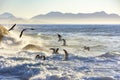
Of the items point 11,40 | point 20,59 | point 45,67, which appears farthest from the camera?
point 11,40

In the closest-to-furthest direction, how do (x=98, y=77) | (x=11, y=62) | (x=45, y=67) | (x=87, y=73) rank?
(x=98, y=77), (x=87, y=73), (x=45, y=67), (x=11, y=62)

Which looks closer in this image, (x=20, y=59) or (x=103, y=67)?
(x=103, y=67)

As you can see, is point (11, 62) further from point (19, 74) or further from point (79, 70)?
point (79, 70)

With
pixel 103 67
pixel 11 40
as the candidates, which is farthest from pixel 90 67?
pixel 11 40

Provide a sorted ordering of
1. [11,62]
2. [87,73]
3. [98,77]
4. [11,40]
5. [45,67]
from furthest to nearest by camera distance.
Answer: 1. [11,40]
2. [11,62]
3. [45,67]
4. [87,73]
5. [98,77]

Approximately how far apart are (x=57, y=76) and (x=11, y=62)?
5.01 meters

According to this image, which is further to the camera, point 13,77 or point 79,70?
point 79,70

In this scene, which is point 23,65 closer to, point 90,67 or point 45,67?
point 45,67

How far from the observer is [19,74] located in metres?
18.3

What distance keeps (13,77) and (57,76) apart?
2.22 m

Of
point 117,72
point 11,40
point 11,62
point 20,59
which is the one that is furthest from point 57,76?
point 11,40

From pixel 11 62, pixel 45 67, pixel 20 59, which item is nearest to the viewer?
pixel 45 67

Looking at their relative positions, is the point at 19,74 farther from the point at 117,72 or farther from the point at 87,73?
the point at 117,72

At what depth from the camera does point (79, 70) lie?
1894 cm
